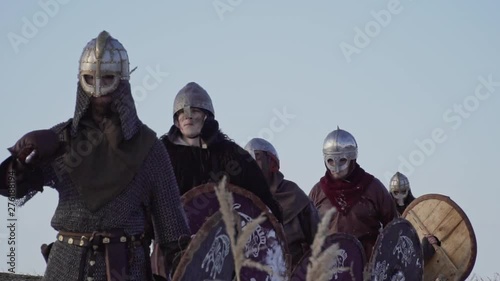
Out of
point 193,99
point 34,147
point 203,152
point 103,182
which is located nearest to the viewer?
point 34,147

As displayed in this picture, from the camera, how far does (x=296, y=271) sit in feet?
25.9

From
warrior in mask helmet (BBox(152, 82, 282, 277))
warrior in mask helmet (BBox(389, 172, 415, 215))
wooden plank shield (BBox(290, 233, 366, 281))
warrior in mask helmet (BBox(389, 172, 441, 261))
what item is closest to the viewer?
warrior in mask helmet (BBox(152, 82, 282, 277))

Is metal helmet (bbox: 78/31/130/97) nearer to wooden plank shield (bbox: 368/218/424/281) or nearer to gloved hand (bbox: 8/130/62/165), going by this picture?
gloved hand (bbox: 8/130/62/165)

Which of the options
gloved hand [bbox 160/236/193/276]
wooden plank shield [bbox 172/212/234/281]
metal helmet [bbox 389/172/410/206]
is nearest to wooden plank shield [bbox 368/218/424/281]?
wooden plank shield [bbox 172/212/234/281]

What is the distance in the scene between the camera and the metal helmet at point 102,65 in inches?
198

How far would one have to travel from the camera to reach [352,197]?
33.8ft

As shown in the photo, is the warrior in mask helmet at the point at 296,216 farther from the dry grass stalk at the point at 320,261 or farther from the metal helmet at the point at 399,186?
the metal helmet at the point at 399,186

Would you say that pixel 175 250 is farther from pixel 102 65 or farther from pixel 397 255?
pixel 397 255

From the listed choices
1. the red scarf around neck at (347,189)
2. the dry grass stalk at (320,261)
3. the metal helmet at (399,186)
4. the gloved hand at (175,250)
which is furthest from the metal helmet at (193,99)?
the metal helmet at (399,186)

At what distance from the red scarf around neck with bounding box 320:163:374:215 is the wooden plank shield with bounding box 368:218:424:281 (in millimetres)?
816

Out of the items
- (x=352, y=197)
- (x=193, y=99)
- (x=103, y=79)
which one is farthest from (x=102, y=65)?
(x=352, y=197)

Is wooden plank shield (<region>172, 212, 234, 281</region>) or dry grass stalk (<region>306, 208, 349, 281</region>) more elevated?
wooden plank shield (<region>172, 212, 234, 281</region>)

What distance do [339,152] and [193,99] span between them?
10.6 feet

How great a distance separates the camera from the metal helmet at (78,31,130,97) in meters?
5.03
